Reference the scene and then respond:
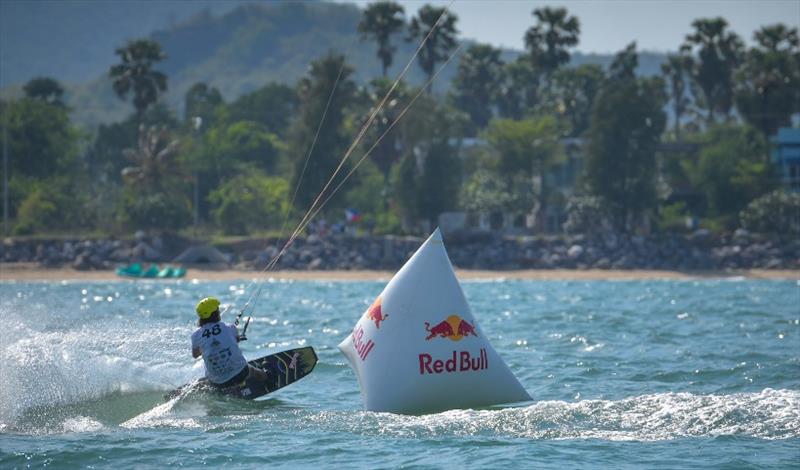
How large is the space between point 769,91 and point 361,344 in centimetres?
6937

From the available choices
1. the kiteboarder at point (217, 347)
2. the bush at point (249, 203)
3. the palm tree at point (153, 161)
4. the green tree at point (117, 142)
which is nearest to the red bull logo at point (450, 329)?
the kiteboarder at point (217, 347)

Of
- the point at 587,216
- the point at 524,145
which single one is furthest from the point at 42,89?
the point at 587,216

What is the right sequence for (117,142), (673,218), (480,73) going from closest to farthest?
(673,218) < (117,142) < (480,73)

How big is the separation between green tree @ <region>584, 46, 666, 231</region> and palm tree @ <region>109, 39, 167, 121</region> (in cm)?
2933

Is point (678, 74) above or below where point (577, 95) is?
above

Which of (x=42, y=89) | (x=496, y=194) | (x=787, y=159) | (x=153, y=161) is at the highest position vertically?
(x=42, y=89)

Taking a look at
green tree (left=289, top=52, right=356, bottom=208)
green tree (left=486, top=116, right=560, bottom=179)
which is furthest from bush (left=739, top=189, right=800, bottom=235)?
green tree (left=289, top=52, right=356, bottom=208)

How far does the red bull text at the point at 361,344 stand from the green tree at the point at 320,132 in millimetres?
56440

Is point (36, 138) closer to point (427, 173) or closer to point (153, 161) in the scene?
point (153, 161)

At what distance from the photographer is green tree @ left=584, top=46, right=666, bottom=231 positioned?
239 feet

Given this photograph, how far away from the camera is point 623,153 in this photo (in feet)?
239

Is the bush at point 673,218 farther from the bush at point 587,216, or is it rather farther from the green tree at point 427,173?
the green tree at point 427,173

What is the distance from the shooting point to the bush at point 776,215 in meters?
72.4

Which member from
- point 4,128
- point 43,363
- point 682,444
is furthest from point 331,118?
point 682,444
